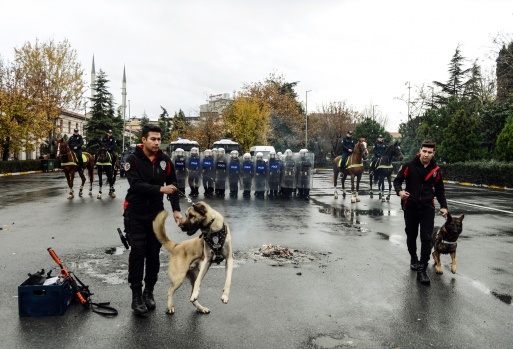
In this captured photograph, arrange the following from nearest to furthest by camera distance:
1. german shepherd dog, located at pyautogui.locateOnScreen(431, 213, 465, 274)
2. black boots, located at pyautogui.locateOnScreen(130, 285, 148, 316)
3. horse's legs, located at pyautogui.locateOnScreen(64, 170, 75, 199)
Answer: black boots, located at pyautogui.locateOnScreen(130, 285, 148, 316), german shepherd dog, located at pyautogui.locateOnScreen(431, 213, 465, 274), horse's legs, located at pyautogui.locateOnScreen(64, 170, 75, 199)

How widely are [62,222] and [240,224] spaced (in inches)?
180

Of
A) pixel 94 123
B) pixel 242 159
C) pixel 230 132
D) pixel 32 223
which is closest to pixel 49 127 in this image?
pixel 94 123

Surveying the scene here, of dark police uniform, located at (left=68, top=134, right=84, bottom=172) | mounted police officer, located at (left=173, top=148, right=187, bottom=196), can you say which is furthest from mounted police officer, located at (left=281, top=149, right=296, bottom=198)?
dark police uniform, located at (left=68, top=134, right=84, bottom=172)

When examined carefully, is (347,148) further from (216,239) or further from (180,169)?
(216,239)

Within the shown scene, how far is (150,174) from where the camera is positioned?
536cm

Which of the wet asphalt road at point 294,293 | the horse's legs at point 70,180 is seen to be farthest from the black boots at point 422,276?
the horse's legs at point 70,180

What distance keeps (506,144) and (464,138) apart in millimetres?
4791

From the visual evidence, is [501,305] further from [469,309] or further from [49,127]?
[49,127]

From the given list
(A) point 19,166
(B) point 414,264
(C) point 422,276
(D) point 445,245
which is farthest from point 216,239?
(A) point 19,166

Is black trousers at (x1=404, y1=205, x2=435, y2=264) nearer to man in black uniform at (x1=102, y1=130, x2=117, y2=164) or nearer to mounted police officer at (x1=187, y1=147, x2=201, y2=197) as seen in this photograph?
mounted police officer at (x1=187, y1=147, x2=201, y2=197)

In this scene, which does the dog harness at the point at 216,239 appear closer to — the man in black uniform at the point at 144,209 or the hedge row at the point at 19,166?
the man in black uniform at the point at 144,209

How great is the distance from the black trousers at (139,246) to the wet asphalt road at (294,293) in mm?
473

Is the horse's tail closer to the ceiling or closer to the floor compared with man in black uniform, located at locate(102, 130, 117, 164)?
closer to the floor

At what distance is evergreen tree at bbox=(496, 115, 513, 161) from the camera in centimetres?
2806
